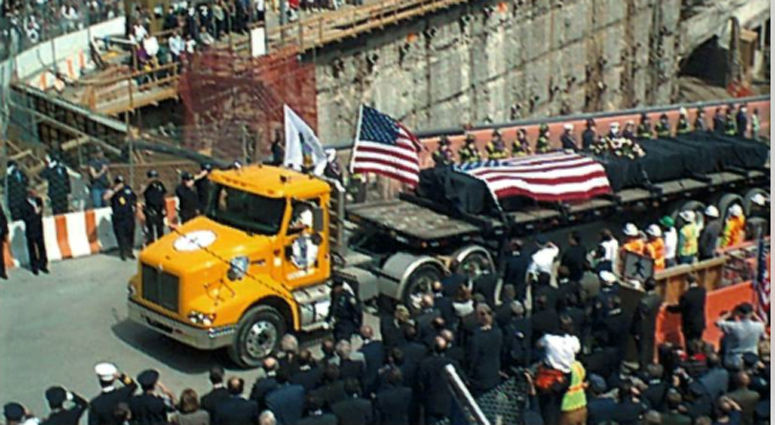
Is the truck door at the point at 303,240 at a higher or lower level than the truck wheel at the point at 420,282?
higher

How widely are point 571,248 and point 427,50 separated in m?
16.7

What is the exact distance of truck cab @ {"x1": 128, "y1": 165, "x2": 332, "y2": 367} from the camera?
15.3 m

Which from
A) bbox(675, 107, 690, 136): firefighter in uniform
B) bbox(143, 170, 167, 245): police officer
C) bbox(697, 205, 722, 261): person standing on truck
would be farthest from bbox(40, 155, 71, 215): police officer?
bbox(675, 107, 690, 136): firefighter in uniform

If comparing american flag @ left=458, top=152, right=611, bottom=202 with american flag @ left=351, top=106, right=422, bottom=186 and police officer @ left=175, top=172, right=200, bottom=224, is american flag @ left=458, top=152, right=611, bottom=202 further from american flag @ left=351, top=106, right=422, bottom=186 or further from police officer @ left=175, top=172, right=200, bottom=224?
police officer @ left=175, top=172, right=200, bottom=224

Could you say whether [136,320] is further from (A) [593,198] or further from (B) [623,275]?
(A) [593,198]

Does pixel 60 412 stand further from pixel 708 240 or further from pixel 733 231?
pixel 733 231

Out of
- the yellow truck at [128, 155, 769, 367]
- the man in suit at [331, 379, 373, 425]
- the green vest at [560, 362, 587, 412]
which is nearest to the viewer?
the man in suit at [331, 379, 373, 425]

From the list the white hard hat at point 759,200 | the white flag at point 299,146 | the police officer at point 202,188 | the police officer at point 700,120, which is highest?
the white flag at point 299,146

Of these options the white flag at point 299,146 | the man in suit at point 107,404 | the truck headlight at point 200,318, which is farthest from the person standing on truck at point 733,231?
the man in suit at point 107,404

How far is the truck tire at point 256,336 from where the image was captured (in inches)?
610

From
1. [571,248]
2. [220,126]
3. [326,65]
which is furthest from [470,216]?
[326,65]

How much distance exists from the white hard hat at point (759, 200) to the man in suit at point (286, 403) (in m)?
11.6

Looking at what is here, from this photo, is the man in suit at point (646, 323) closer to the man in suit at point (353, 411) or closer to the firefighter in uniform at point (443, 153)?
the man in suit at point (353, 411)

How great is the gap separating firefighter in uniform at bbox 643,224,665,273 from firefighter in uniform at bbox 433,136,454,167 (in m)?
5.09
